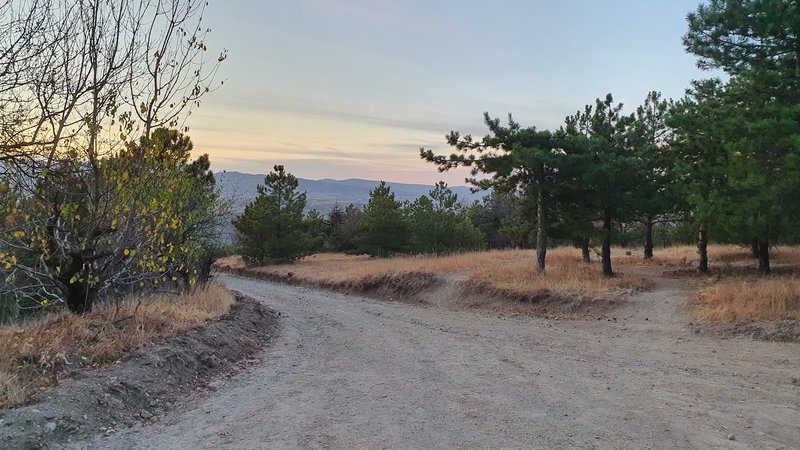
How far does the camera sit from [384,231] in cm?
3734

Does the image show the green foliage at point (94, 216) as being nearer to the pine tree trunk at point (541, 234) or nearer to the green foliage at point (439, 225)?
the pine tree trunk at point (541, 234)

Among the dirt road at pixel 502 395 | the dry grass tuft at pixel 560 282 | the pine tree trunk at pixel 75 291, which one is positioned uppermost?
the pine tree trunk at pixel 75 291

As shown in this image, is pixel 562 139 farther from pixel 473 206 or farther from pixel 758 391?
pixel 473 206

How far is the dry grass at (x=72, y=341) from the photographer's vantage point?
5.62m

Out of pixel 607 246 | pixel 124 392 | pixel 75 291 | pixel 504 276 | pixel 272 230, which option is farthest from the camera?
pixel 272 230

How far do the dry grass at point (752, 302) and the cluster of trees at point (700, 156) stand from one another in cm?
147

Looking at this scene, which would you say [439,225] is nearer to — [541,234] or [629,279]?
[541,234]

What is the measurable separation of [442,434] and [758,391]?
175 inches

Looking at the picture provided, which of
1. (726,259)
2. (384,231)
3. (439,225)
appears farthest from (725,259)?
(384,231)

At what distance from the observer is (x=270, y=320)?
43.5 ft

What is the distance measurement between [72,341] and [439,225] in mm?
27424

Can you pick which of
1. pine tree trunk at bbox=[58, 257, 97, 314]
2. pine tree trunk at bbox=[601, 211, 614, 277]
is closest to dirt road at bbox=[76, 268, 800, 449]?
pine tree trunk at bbox=[58, 257, 97, 314]

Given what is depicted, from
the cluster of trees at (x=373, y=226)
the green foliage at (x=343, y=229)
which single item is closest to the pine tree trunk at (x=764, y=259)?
the cluster of trees at (x=373, y=226)

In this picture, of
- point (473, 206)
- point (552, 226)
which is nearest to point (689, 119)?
point (552, 226)
